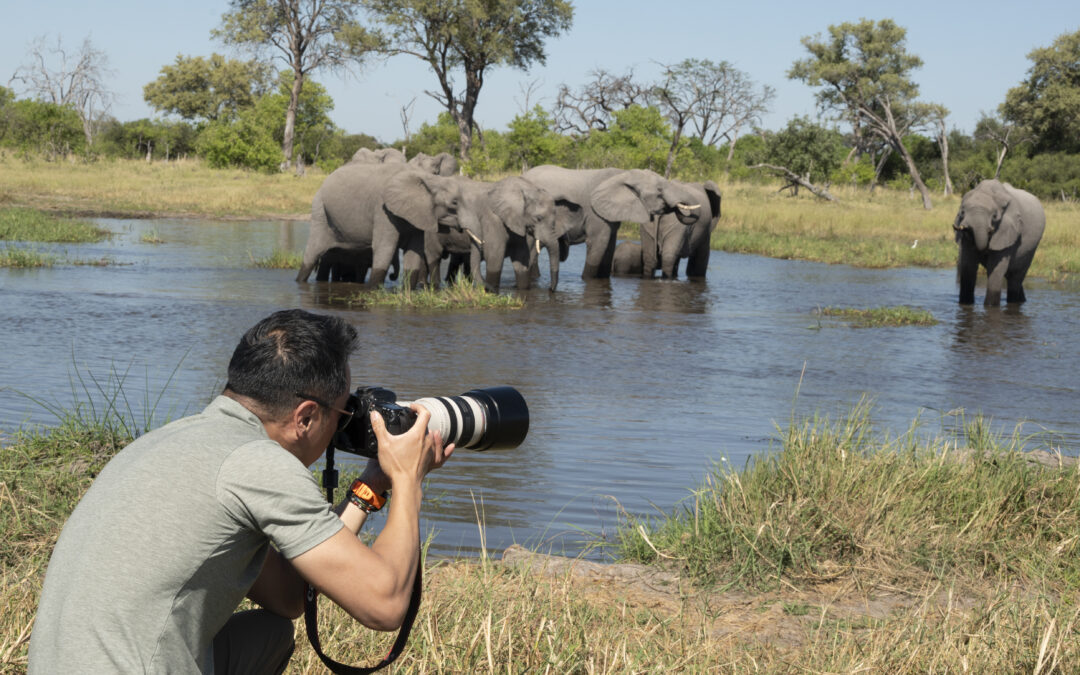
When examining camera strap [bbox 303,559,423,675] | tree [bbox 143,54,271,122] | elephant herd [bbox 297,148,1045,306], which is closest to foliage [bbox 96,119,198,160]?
tree [bbox 143,54,271,122]

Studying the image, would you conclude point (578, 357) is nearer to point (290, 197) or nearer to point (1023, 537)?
point (1023, 537)

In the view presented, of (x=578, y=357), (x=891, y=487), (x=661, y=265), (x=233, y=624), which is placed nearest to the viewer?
(x=233, y=624)

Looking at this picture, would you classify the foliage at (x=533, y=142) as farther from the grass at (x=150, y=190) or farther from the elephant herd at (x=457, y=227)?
the elephant herd at (x=457, y=227)

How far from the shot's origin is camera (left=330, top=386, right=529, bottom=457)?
2629 millimetres

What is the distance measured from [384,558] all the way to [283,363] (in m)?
0.45

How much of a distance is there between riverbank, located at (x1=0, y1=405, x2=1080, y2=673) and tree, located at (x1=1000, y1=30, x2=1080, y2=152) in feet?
137

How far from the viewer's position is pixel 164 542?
223 cm

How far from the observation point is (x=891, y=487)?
4.73 metres

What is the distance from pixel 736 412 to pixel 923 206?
31379mm

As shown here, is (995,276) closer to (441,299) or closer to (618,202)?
(618,202)

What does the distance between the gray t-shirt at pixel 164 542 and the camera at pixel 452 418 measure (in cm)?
31

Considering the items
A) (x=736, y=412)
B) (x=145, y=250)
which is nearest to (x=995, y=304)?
(x=736, y=412)

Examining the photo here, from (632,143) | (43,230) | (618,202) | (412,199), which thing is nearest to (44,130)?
(632,143)

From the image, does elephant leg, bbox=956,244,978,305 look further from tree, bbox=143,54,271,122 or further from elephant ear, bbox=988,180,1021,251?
tree, bbox=143,54,271,122
